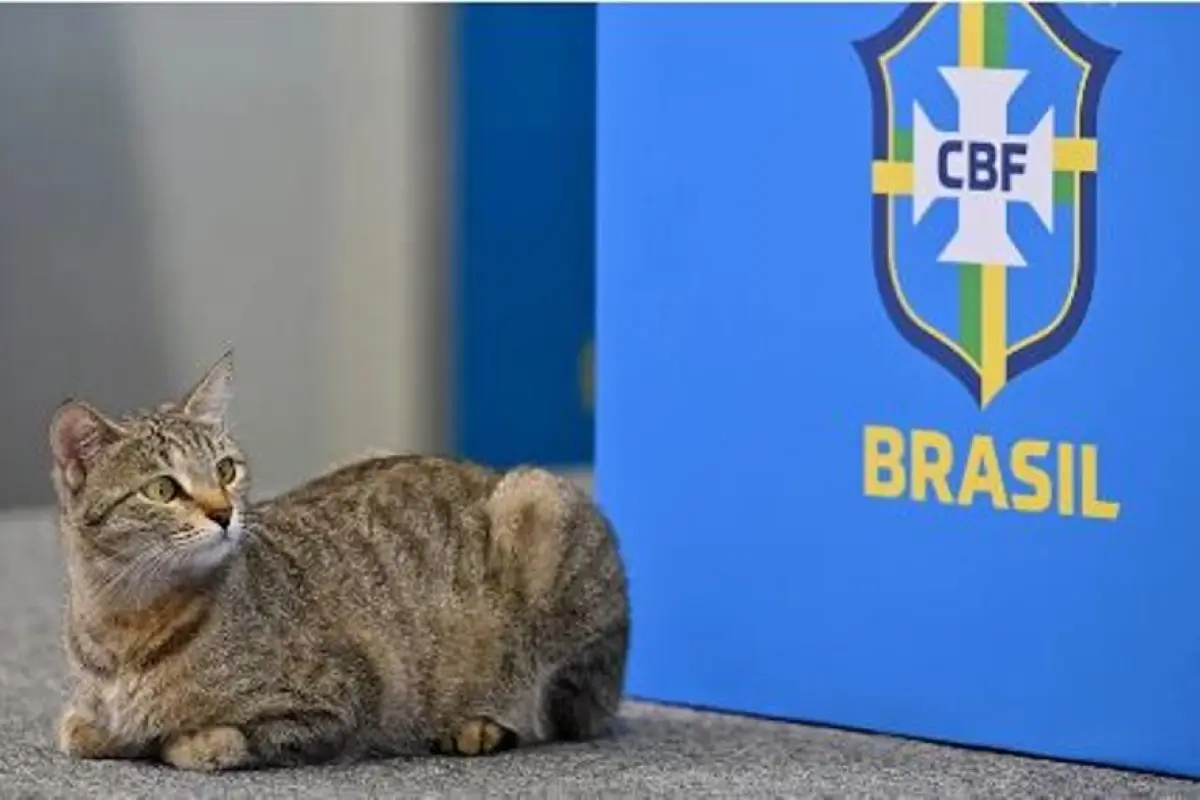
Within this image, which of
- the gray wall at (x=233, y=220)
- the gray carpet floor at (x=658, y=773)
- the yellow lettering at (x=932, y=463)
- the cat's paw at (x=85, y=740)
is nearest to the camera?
the gray carpet floor at (x=658, y=773)

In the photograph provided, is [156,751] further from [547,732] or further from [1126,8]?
[1126,8]

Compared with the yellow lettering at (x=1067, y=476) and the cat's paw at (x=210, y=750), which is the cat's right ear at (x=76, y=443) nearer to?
the cat's paw at (x=210, y=750)

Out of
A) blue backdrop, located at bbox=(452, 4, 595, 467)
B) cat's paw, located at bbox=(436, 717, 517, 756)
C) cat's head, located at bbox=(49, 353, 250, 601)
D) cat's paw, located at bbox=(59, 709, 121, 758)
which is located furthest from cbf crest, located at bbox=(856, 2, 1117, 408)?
blue backdrop, located at bbox=(452, 4, 595, 467)

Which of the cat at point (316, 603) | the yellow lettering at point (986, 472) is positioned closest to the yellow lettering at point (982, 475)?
the yellow lettering at point (986, 472)

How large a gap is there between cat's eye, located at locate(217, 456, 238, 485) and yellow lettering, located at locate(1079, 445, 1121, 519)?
2.42 feet

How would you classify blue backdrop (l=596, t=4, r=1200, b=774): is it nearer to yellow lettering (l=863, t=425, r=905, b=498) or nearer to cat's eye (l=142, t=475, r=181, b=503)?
yellow lettering (l=863, t=425, r=905, b=498)

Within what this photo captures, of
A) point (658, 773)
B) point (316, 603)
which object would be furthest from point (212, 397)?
point (658, 773)

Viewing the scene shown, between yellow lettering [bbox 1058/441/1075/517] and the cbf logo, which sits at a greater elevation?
the cbf logo

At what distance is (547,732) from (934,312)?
52 cm

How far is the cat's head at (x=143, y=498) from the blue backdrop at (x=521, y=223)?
2.23 m

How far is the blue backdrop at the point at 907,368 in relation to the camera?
2533 mm

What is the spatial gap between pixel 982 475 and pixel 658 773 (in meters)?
0.40

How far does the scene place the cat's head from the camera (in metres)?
2.45

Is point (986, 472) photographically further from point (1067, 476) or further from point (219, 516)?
point (219, 516)
